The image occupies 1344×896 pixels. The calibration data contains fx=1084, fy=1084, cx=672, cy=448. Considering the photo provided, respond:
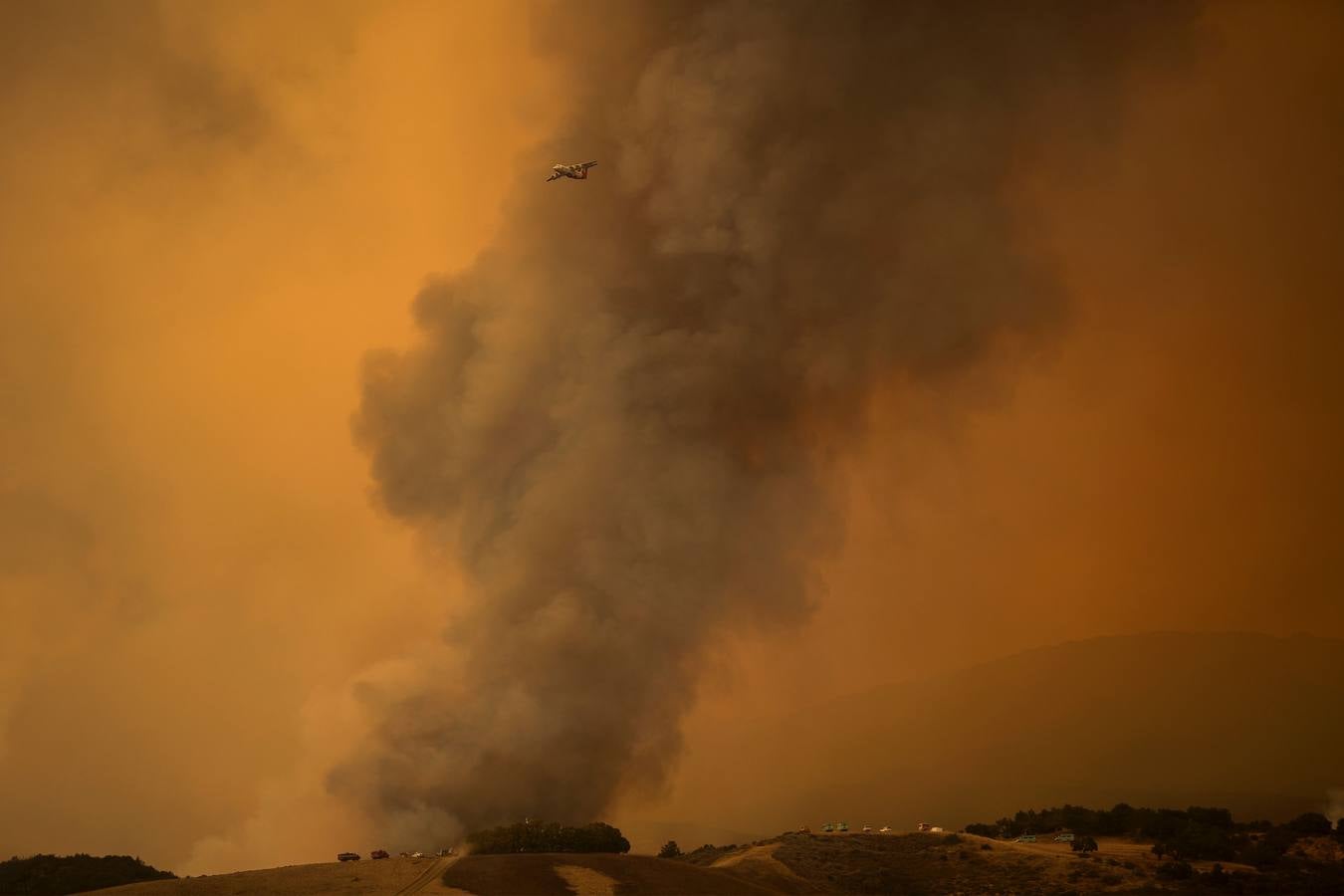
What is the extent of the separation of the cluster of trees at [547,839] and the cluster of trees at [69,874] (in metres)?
15.6

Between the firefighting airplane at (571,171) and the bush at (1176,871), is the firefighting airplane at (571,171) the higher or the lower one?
the higher one

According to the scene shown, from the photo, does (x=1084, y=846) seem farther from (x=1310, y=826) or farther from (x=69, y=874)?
(x=69, y=874)

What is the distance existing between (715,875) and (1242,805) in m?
74.6

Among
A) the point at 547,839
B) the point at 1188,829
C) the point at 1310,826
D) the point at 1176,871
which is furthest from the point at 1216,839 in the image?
the point at 547,839

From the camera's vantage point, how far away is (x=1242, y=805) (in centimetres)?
10350

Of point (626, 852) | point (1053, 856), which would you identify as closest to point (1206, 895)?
point (1053, 856)

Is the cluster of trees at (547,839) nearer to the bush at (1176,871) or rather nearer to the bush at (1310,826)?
the bush at (1176,871)

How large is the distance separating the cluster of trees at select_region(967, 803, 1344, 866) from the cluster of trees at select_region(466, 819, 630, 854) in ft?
87.9

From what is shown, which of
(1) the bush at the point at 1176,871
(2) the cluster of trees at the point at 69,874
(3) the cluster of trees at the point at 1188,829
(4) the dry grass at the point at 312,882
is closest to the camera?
(4) the dry grass at the point at 312,882

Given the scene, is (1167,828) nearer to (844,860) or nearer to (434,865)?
(844,860)

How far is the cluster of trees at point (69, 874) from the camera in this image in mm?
50875

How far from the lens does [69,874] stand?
52.8 metres

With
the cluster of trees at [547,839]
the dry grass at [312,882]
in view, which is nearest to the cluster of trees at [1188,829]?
the cluster of trees at [547,839]

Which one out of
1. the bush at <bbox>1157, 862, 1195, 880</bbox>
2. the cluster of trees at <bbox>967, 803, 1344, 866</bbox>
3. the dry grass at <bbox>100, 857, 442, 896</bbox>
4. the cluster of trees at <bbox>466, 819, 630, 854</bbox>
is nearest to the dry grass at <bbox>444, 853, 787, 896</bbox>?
the dry grass at <bbox>100, 857, 442, 896</bbox>
